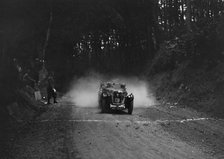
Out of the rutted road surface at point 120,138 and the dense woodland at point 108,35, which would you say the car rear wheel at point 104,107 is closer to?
the rutted road surface at point 120,138

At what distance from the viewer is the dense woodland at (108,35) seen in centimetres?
3603

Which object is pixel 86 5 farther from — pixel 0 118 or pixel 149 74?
pixel 0 118

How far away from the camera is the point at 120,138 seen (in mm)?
16125

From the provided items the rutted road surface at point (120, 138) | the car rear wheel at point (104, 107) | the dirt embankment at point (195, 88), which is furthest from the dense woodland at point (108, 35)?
the rutted road surface at point (120, 138)

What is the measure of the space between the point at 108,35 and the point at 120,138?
47.8 m

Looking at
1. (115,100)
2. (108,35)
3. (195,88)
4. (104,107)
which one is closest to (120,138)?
(115,100)

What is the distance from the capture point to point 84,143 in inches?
594

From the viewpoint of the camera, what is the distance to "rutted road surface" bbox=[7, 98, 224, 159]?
43.9 feet

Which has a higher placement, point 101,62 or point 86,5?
point 86,5

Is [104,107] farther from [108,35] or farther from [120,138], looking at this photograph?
[108,35]

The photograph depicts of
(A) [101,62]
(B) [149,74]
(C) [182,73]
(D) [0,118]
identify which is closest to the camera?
(D) [0,118]

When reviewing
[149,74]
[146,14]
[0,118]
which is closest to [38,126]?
[0,118]

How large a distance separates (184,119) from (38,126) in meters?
7.67

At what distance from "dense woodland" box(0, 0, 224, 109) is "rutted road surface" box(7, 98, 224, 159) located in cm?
803
